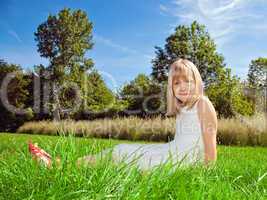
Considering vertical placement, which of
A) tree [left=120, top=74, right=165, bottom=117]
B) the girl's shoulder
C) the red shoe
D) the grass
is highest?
tree [left=120, top=74, right=165, bottom=117]

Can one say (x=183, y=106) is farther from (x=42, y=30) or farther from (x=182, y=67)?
(x=42, y=30)

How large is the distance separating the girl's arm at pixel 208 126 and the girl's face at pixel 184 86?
0.17 meters

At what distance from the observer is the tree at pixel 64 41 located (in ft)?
91.9

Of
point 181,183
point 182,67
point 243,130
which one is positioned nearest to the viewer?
point 181,183

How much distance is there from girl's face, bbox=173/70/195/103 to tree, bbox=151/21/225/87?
60.0ft

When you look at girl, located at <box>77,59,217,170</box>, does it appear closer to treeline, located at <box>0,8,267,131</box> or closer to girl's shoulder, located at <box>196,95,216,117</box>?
girl's shoulder, located at <box>196,95,216,117</box>

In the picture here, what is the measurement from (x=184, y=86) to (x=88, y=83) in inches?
889

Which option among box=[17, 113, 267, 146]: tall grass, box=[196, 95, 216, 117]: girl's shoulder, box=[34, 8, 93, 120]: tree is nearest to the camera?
box=[196, 95, 216, 117]: girl's shoulder

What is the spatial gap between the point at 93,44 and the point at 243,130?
17.9 metres

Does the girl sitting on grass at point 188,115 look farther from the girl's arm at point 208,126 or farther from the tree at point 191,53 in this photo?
the tree at point 191,53

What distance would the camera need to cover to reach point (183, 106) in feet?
15.0

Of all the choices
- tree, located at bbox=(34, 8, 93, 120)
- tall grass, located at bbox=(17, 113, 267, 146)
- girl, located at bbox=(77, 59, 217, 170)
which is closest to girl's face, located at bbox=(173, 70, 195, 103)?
girl, located at bbox=(77, 59, 217, 170)

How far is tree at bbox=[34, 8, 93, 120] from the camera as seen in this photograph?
28000mm

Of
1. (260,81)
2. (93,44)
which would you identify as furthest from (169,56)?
(260,81)
